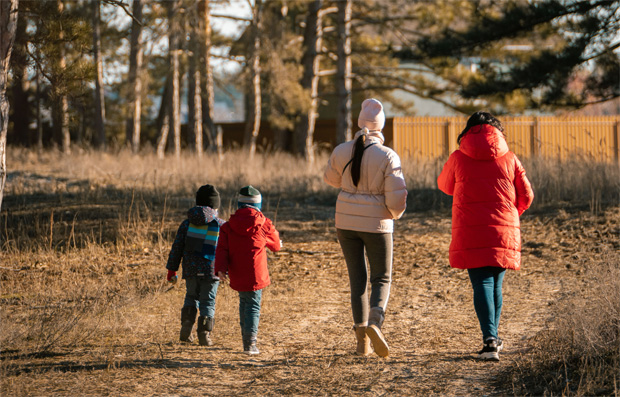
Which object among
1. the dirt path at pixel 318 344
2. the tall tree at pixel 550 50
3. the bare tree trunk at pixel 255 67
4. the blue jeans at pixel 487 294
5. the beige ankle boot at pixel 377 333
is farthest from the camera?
the bare tree trunk at pixel 255 67

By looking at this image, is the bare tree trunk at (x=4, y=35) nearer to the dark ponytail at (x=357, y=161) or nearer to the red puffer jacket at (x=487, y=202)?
the dark ponytail at (x=357, y=161)

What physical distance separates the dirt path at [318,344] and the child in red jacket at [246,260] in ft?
0.94

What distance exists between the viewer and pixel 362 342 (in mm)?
5320

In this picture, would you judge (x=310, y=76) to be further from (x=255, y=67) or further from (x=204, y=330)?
(x=204, y=330)

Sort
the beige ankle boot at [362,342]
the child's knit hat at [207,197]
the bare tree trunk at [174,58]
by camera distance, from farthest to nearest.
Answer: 1. the bare tree trunk at [174,58]
2. the child's knit hat at [207,197]
3. the beige ankle boot at [362,342]

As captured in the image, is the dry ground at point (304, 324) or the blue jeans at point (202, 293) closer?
the dry ground at point (304, 324)

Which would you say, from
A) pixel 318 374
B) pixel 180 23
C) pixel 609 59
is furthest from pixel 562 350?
pixel 180 23

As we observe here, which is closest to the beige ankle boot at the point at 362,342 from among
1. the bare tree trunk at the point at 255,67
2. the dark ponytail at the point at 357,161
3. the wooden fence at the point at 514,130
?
the dark ponytail at the point at 357,161

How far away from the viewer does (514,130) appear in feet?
87.2

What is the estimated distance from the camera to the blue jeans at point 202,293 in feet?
18.7

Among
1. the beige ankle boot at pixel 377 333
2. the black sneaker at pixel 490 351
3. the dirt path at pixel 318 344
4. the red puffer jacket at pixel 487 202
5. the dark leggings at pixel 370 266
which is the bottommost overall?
the dirt path at pixel 318 344

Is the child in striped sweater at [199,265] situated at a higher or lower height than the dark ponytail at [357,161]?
lower

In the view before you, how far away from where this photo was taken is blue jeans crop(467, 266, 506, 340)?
5.15 metres

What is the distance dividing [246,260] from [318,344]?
3.13 ft
